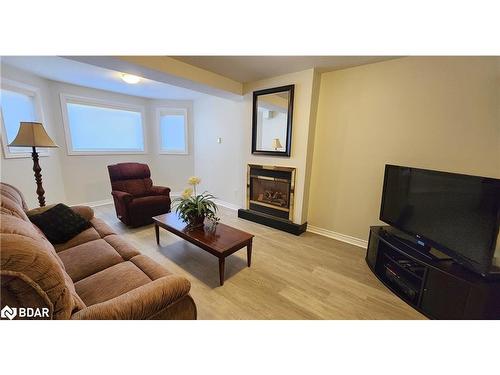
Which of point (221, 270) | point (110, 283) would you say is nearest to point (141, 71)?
point (110, 283)

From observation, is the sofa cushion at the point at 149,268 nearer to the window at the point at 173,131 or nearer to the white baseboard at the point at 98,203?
the white baseboard at the point at 98,203

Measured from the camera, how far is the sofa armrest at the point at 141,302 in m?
0.85

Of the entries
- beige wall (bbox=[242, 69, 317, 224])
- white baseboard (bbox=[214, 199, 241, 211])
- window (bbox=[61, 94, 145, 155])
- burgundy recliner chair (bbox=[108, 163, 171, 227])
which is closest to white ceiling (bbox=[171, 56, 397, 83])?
beige wall (bbox=[242, 69, 317, 224])

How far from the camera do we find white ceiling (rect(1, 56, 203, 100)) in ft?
8.01

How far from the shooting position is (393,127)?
2234 mm

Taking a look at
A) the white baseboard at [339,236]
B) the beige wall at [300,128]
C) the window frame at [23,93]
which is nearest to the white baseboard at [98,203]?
the window frame at [23,93]

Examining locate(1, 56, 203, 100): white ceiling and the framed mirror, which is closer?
locate(1, 56, 203, 100): white ceiling

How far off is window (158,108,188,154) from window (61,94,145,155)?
1.45ft

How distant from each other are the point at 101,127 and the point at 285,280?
4.47m

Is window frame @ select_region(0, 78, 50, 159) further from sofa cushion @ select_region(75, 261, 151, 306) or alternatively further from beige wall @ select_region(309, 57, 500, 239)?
beige wall @ select_region(309, 57, 500, 239)

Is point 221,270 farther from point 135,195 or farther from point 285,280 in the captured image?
point 135,195

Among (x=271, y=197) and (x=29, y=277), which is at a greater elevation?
(x=29, y=277)
